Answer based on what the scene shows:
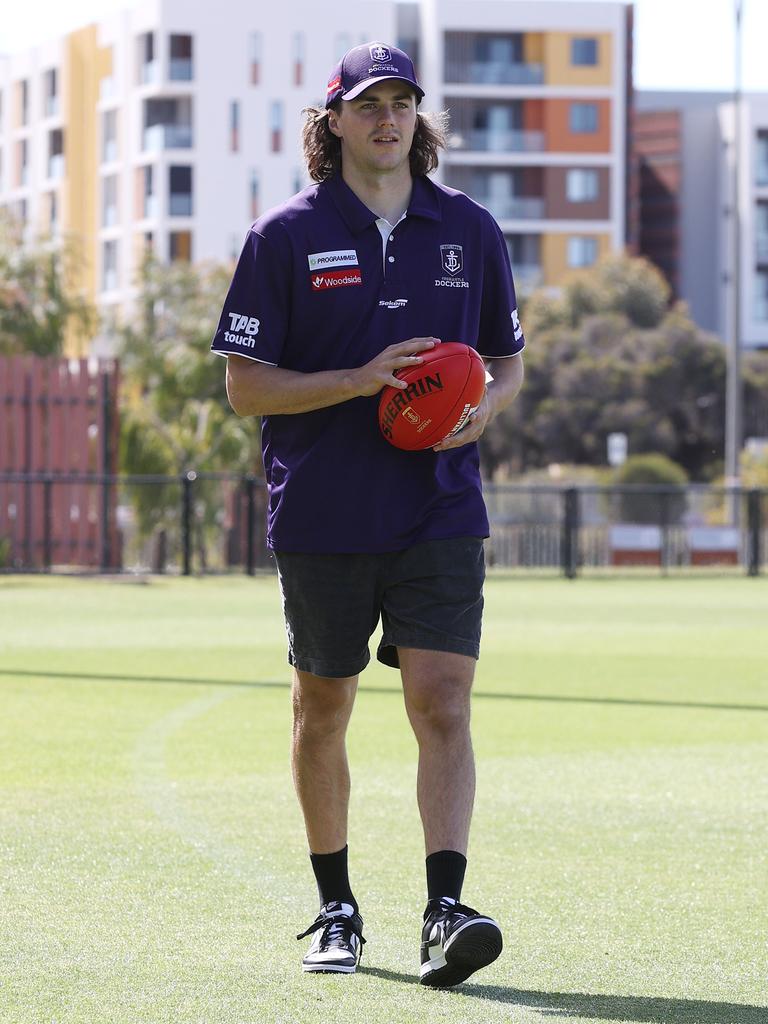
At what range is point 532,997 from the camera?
4.41 m

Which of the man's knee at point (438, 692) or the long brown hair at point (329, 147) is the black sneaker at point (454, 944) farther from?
the long brown hair at point (329, 147)

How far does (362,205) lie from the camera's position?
4.95 metres

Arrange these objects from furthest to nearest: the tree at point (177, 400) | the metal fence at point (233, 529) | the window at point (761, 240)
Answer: the window at point (761, 240)
the tree at point (177, 400)
the metal fence at point (233, 529)

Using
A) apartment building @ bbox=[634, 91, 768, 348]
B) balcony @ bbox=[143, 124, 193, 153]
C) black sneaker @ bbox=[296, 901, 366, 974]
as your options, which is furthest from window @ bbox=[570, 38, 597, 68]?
black sneaker @ bbox=[296, 901, 366, 974]

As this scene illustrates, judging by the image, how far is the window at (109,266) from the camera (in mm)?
86000

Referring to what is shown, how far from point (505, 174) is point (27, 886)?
8262cm

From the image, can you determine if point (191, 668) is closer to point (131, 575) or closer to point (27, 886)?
point (27, 886)

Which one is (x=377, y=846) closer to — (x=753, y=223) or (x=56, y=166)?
(x=753, y=223)

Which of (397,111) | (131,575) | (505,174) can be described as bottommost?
(131,575)

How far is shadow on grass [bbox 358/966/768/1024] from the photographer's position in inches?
166

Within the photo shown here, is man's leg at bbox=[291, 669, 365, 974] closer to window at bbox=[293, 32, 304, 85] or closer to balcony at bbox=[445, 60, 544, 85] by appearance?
balcony at bbox=[445, 60, 544, 85]

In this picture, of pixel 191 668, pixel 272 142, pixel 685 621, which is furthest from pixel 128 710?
pixel 272 142

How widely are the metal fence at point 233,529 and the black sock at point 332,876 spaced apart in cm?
2221

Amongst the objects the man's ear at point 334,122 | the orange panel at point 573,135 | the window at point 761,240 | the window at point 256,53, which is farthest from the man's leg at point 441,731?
the window at point 761,240
